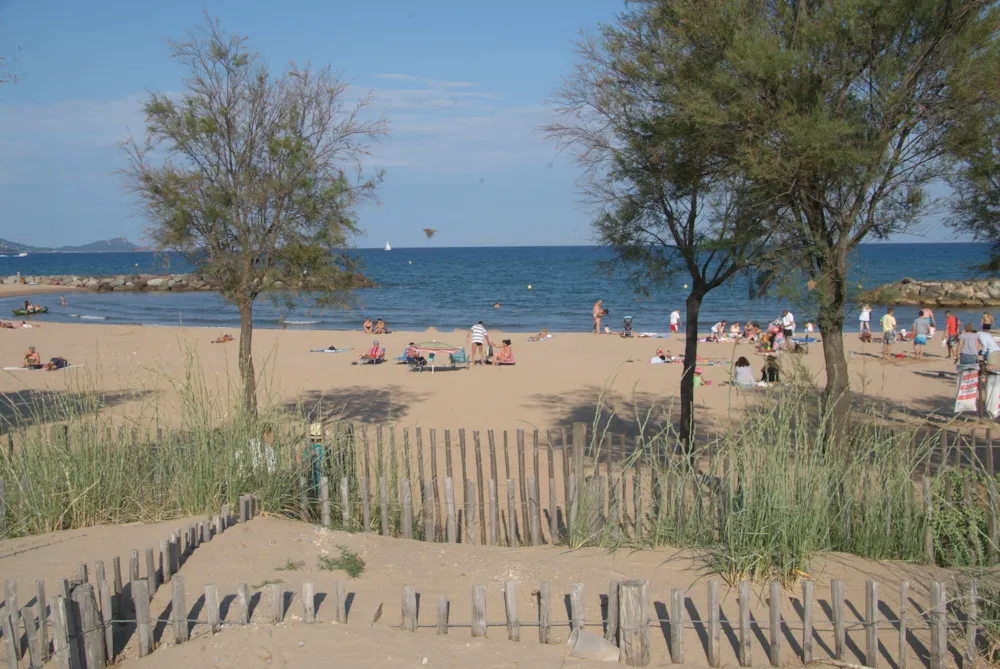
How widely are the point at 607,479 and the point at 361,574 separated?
1933 millimetres

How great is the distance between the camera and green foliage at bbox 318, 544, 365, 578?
17.8 ft

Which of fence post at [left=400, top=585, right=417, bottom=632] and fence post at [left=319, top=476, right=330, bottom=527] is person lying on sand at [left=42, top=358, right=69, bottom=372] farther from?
fence post at [left=400, top=585, right=417, bottom=632]

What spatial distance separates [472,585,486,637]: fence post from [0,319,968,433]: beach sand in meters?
2.86

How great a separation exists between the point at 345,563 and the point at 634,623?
2.02 metres

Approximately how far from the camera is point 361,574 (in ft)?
17.8

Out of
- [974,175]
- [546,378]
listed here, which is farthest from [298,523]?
[546,378]

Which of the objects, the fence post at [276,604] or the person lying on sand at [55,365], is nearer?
the fence post at [276,604]

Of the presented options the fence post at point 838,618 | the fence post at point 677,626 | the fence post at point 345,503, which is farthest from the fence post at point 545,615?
the fence post at point 345,503

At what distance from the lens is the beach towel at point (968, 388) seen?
1216cm

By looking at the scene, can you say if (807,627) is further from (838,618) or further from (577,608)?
(577,608)

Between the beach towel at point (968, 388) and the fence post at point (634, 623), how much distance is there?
9.59 m

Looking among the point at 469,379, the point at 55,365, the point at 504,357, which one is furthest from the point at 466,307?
the point at 469,379

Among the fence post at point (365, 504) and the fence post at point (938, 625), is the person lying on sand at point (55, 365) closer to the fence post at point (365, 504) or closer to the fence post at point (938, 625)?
the fence post at point (365, 504)

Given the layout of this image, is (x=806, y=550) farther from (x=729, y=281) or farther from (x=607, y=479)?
(x=729, y=281)
